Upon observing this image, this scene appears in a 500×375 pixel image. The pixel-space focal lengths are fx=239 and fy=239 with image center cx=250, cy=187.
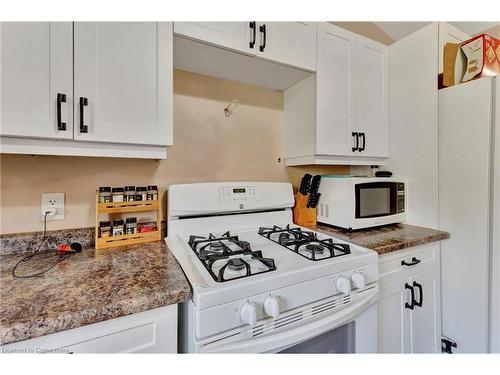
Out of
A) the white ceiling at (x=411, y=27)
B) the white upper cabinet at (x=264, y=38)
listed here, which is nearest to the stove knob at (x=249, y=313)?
the white upper cabinet at (x=264, y=38)

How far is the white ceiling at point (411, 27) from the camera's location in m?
1.70

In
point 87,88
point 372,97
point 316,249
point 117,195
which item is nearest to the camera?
point 87,88

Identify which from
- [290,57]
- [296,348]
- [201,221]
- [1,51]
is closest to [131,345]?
[296,348]

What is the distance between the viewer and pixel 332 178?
1466mm

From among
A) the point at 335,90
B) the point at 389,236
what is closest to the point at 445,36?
the point at 335,90

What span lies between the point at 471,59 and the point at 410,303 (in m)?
1.39

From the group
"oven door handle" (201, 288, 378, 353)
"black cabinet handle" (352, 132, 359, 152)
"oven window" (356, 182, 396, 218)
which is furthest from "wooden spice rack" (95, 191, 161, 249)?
"black cabinet handle" (352, 132, 359, 152)

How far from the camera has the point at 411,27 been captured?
1917mm

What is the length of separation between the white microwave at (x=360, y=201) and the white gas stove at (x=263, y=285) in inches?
11.2

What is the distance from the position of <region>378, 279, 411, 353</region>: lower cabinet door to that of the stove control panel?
0.78 metres

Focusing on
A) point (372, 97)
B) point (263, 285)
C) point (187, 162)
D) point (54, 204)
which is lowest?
point (263, 285)

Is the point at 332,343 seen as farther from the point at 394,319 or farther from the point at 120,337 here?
the point at 120,337
